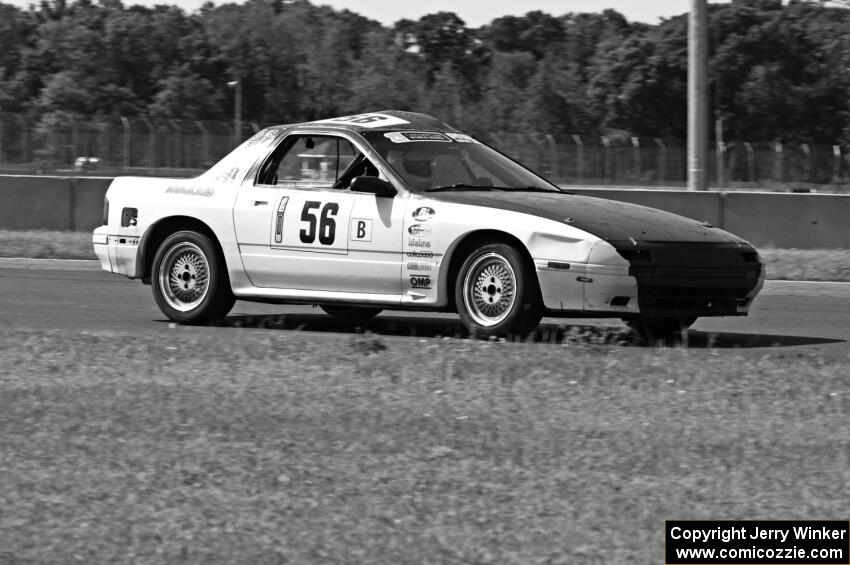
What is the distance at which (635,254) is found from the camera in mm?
9211

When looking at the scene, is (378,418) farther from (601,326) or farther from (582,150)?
(582,150)

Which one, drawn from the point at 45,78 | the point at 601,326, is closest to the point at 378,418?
the point at 601,326

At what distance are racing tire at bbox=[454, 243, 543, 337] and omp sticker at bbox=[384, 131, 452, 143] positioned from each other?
1.25 meters

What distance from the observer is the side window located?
1052 cm

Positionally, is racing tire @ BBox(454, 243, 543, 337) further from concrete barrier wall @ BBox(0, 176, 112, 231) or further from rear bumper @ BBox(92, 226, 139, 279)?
concrete barrier wall @ BBox(0, 176, 112, 231)

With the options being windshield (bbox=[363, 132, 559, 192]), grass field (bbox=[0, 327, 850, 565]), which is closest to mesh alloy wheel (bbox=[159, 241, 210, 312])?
windshield (bbox=[363, 132, 559, 192])

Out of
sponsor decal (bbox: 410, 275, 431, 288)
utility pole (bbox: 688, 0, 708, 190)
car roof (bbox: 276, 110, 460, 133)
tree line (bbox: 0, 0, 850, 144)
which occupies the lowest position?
sponsor decal (bbox: 410, 275, 431, 288)

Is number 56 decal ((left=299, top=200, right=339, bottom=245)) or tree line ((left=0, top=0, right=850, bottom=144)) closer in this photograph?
number 56 decal ((left=299, top=200, right=339, bottom=245))

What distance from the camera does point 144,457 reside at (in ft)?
19.3

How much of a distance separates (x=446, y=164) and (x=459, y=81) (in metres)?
92.0

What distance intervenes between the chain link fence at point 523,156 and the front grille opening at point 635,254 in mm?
35690

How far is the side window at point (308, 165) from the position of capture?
34.5ft

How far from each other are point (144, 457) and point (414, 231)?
13.7ft

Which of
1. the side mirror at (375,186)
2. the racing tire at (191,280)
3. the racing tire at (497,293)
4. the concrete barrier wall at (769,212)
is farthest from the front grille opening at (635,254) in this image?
the concrete barrier wall at (769,212)
